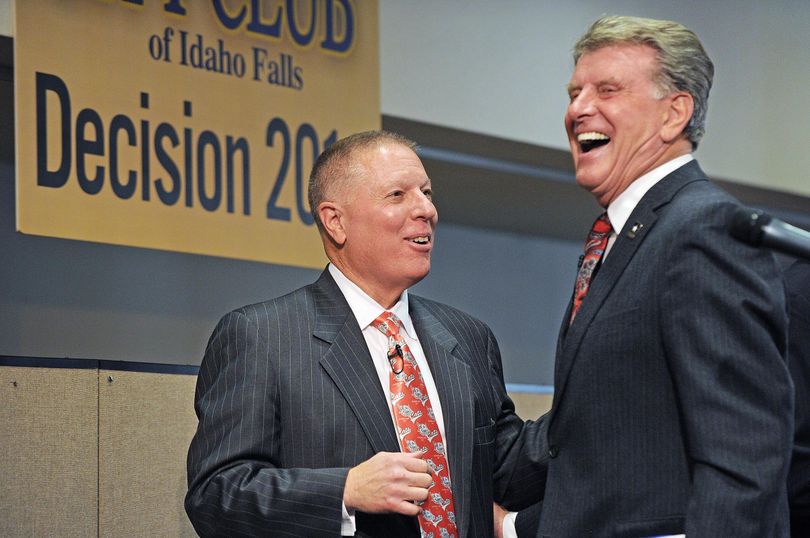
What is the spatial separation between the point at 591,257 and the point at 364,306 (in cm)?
66

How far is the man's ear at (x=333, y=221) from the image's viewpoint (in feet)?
9.48

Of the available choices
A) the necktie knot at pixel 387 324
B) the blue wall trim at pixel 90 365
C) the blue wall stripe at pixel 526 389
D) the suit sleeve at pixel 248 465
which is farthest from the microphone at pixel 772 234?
the blue wall stripe at pixel 526 389

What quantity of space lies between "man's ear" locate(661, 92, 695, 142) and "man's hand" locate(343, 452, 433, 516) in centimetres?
78

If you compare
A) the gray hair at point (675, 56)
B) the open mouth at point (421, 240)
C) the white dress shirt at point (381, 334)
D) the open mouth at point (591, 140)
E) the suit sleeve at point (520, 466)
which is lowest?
the suit sleeve at point (520, 466)

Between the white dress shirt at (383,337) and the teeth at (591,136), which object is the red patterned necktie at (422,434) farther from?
the teeth at (591,136)

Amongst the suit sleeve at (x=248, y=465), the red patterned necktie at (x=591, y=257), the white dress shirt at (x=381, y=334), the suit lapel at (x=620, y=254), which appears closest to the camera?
the suit lapel at (x=620, y=254)

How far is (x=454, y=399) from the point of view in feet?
8.84

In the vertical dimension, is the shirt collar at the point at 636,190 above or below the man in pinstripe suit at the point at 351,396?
above

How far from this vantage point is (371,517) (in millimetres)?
2529

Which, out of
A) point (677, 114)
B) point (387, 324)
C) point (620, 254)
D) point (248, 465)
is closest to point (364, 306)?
point (387, 324)

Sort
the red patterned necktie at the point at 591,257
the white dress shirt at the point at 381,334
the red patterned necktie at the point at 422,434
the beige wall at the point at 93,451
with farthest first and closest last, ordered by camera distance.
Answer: the beige wall at the point at 93,451 < the white dress shirt at the point at 381,334 < the red patterned necktie at the point at 422,434 < the red patterned necktie at the point at 591,257

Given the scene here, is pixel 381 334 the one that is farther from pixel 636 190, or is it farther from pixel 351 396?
pixel 636 190

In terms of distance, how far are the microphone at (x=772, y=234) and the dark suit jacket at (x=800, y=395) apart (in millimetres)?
785

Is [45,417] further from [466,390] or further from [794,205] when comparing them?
[794,205]
